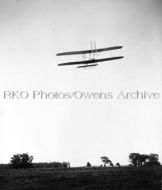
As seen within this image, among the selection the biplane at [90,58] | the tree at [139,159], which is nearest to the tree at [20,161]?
the tree at [139,159]

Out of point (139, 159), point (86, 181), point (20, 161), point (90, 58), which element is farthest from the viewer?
point (139, 159)

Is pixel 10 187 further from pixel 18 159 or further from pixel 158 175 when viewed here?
pixel 18 159

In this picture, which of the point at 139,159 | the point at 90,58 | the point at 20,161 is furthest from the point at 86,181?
the point at 139,159

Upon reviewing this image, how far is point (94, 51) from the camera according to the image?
2873 cm

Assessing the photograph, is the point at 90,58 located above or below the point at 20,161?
above

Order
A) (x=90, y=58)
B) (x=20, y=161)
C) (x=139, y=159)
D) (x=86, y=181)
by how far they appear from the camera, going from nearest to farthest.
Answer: (x=86, y=181) → (x=90, y=58) → (x=20, y=161) → (x=139, y=159)

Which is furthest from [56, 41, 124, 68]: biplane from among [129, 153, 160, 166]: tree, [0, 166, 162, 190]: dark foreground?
[129, 153, 160, 166]: tree

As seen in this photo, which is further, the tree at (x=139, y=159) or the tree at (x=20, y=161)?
the tree at (x=139, y=159)

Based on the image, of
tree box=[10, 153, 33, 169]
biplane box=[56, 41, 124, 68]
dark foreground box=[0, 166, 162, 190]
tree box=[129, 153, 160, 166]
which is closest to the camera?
dark foreground box=[0, 166, 162, 190]

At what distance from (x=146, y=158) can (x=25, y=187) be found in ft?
108

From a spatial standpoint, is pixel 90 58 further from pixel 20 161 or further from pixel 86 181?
pixel 20 161

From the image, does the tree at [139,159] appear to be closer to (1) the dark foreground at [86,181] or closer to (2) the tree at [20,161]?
(2) the tree at [20,161]

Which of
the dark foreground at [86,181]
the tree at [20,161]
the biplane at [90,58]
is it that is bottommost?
the dark foreground at [86,181]

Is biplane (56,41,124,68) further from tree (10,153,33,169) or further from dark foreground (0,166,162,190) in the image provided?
tree (10,153,33,169)
